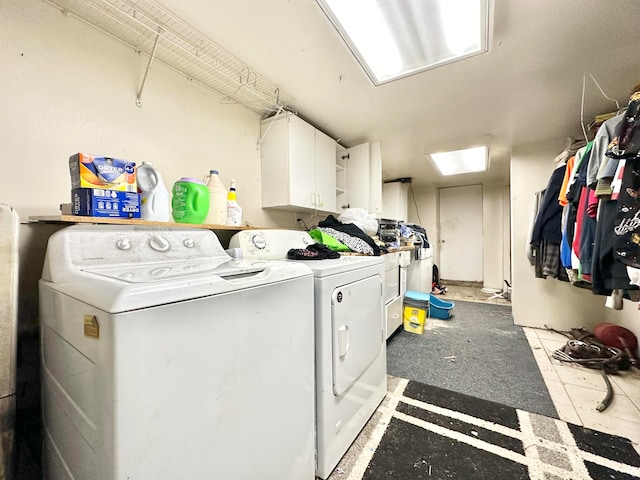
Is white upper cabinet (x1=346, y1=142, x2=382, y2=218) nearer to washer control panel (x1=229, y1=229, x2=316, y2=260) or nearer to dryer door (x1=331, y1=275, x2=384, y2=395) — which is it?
washer control panel (x1=229, y1=229, x2=316, y2=260)

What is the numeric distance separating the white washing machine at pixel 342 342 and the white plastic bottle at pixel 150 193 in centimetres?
41

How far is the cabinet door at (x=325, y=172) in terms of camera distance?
2.48m

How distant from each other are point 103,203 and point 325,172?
192 cm

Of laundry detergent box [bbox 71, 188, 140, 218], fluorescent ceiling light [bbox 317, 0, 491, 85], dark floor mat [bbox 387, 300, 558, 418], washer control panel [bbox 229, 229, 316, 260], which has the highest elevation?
fluorescent ceiling light [bbox 317, 0, 491, 85]

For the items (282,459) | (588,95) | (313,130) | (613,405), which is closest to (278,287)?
(282,459)

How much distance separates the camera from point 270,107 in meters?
2.10

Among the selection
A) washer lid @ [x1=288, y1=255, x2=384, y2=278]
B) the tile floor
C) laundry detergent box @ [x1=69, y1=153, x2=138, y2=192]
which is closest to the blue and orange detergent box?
laundry detergent box @ [x1=69, y1=153, x2=138, y2=192]

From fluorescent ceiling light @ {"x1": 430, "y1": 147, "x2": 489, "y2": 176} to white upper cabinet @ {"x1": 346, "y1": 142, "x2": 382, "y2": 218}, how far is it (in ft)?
3.13

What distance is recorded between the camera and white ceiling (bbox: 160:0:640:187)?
126 cm

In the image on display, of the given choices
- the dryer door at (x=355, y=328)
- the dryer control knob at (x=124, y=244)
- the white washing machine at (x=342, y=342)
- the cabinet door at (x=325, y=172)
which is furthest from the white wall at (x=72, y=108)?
Answer: the dryer door at (x=355, y=328)

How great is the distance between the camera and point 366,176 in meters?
2.96

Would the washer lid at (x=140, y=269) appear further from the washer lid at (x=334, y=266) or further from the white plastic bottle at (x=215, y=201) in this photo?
the white plastic bottle at (x=215, y=201)

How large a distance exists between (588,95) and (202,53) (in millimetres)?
2855

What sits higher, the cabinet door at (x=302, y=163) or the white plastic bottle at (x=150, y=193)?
the cabinet door at (x=302, y=163)
